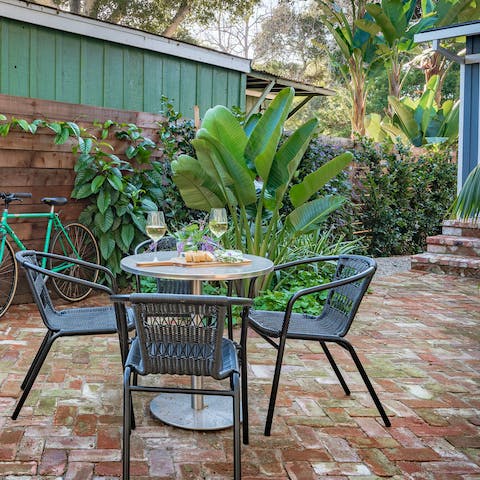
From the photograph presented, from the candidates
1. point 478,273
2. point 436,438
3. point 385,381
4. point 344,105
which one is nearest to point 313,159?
point 478,273

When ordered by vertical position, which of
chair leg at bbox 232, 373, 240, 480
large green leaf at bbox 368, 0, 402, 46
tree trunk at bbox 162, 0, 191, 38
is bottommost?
chair leg at bbox 232, 373, 240, 480

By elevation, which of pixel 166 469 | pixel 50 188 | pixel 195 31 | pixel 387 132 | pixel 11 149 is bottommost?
pixel 166 469

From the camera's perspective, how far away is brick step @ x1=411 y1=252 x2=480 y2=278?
7492 mm

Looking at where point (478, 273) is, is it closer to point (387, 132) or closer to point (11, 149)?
point (11, 149)

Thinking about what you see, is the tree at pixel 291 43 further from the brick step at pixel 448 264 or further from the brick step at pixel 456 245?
the brick step at pixel 448 264

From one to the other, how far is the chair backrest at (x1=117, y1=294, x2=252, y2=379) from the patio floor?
472 millimetres

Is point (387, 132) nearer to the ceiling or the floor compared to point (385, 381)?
nearer to the ceiling

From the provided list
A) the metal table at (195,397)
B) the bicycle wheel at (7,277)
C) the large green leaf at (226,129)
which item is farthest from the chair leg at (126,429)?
the bicycle wheel at (7,277)

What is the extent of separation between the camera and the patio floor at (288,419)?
2541 millimetres

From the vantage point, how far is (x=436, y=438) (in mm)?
2873

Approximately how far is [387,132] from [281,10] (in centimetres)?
992

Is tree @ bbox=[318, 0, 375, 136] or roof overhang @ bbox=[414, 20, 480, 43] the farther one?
tree @ bbox=[318, 0, 375, 136]

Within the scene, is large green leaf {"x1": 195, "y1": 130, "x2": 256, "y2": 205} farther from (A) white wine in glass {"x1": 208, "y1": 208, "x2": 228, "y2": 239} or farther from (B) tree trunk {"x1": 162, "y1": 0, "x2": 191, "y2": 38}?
(B) tree trunk {"x1": 162, "y1": 0, "x2": 191, "y2": 38}

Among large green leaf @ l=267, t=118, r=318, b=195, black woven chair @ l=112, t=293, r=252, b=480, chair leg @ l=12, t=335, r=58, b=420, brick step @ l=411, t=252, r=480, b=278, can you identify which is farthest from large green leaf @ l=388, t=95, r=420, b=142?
black woven chair @ l=112, t=293, r=252, b=480
